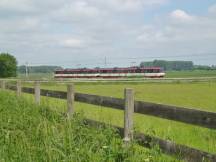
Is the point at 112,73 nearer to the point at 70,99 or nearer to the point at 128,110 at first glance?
the point at 70,99

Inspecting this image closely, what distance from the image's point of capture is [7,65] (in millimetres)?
118688

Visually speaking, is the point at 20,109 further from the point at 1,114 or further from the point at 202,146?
the point at 202,146

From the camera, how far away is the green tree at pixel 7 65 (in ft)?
385

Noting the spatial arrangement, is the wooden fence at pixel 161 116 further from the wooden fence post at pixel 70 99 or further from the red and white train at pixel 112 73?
the red and white train at pixel 112 73

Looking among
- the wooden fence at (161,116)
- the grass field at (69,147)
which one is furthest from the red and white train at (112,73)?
the grass field at (69,147)

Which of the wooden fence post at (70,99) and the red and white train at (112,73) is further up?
the wooden fence post at (70,99)

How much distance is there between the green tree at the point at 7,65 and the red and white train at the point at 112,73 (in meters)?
12.6

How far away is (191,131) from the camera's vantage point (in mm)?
10930

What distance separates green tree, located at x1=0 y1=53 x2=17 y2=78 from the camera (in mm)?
117312

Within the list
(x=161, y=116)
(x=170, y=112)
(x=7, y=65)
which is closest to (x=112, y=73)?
(x=7, y=65)

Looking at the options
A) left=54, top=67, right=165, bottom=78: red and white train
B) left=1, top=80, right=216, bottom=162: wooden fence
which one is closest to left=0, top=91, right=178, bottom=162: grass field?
left=1, top=80, right=216, bottom=162: wooden fence

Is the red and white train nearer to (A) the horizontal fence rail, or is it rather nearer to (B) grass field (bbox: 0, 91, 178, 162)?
(A) the horizontal fence rail

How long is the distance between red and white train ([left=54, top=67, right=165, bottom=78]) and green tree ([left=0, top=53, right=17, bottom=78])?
12564 millimetres

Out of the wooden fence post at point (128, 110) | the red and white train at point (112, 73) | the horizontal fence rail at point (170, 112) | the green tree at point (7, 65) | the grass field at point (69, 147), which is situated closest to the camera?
the horizontal fence rail at point (170, 112)
